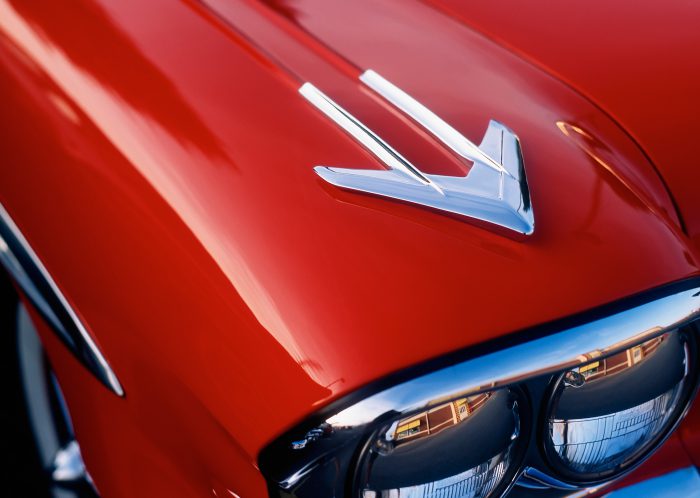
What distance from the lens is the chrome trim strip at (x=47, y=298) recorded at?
1.07 metres

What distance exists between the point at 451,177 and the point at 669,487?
0.57 metres

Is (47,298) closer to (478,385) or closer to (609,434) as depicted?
(478,385)

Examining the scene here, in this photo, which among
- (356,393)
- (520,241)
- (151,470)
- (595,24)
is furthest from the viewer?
(595,24)

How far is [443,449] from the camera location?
90cm

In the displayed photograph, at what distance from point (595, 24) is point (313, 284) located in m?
0.77

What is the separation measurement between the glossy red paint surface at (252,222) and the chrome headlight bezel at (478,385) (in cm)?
2

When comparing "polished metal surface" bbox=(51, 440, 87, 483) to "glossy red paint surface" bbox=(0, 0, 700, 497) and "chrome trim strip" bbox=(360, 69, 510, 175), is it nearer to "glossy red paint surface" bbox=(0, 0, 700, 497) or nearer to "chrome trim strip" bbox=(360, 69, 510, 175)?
"glossy red paint surface" bbox=(0, 0, 700, 497)

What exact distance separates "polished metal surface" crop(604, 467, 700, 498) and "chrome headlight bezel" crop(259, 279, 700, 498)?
0.24 metres

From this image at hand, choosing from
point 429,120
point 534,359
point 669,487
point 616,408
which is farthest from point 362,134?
point 669,487

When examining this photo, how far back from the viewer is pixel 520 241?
940 millimetres

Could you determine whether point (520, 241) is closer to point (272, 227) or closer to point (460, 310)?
point (460, 310)

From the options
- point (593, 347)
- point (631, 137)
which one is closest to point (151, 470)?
point (593, 347)

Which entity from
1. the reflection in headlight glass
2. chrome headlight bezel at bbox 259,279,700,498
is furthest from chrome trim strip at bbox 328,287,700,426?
the reflection in headlight glass

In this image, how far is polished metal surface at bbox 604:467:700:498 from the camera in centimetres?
114
